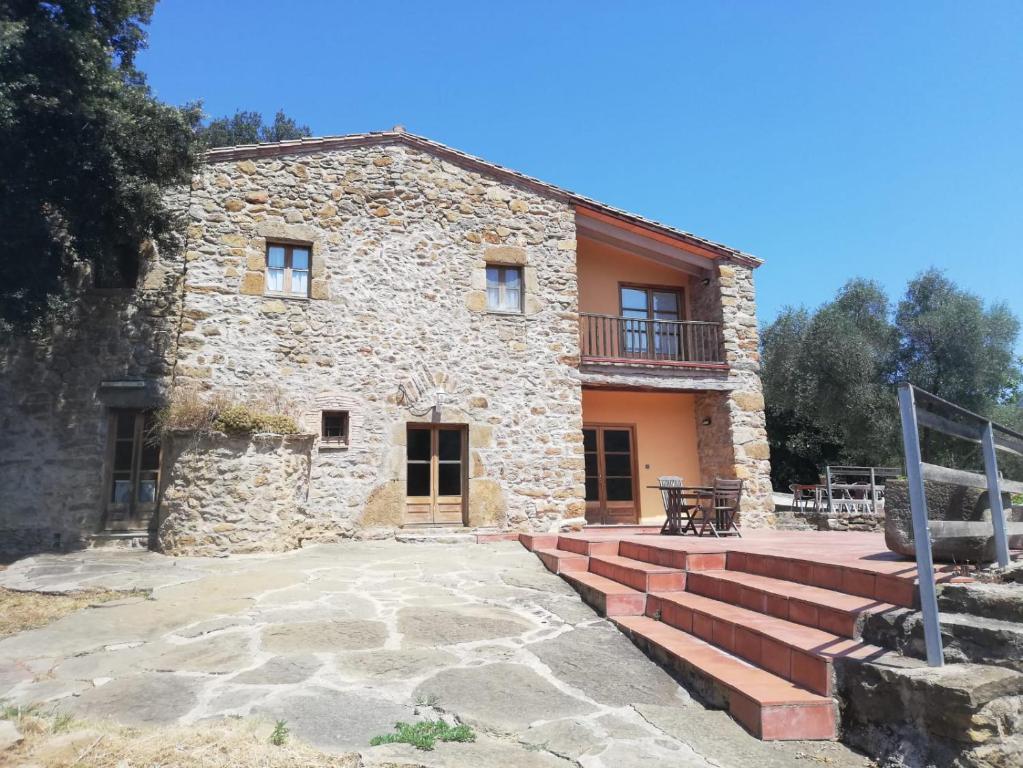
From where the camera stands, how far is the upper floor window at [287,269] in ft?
33.0

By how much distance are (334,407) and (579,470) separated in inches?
156

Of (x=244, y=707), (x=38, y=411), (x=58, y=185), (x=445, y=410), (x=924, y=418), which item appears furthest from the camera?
(x=445, y=410)

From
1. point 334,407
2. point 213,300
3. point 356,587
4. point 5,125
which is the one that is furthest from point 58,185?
point 356,587

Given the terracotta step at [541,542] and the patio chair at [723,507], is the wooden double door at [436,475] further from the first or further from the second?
the patio chair at [723,507]

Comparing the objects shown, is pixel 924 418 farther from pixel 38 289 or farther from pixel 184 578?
pixel 38 289

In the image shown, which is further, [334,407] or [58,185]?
[334,407]

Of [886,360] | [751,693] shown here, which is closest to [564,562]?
[751,693]

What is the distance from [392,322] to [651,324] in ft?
17.4

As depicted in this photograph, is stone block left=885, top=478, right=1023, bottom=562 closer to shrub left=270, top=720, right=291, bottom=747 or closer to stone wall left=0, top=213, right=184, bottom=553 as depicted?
shrub left=270, top=720, right=291, bottom=747

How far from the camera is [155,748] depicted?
2.73m

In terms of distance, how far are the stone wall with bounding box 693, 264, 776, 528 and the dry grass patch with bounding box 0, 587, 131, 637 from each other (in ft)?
30.7

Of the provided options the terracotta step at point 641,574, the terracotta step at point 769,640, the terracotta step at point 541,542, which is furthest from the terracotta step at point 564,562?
the terracotta step at point 769,640

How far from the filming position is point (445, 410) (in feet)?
33.4

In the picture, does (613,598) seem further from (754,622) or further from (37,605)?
(37,605)
